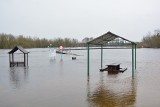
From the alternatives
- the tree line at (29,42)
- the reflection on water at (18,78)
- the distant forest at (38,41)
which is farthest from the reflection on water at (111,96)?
the tree line at (29,42)

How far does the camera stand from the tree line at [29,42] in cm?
10038

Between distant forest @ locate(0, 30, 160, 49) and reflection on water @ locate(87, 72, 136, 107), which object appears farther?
distant forest @ locate(0, 30, 160, 49)

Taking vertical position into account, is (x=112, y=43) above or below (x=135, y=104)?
above

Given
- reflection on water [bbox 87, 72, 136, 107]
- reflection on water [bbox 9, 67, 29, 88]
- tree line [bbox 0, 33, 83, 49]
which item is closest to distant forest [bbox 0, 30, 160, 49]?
tree line [bbox 0, 33, 83, 49]

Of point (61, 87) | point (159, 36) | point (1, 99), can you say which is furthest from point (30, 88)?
point (159, 36)

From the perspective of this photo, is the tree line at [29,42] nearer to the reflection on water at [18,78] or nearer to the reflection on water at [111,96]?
the reflection on water at [18,78]

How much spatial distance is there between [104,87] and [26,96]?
135 inches

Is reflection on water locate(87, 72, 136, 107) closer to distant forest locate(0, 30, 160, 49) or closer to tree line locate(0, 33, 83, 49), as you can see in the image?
distant forest locate(0, 30, 160, 49)

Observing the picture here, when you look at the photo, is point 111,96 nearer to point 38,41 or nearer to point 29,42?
point 29,42

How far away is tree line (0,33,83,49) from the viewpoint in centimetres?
10038

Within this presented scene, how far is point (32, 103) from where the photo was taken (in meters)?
7.26

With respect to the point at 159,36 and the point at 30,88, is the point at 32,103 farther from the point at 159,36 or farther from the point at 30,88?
the point at 159,36

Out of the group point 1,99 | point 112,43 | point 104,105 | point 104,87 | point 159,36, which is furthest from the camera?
point 159,36

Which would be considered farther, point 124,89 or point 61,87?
point 61,87
